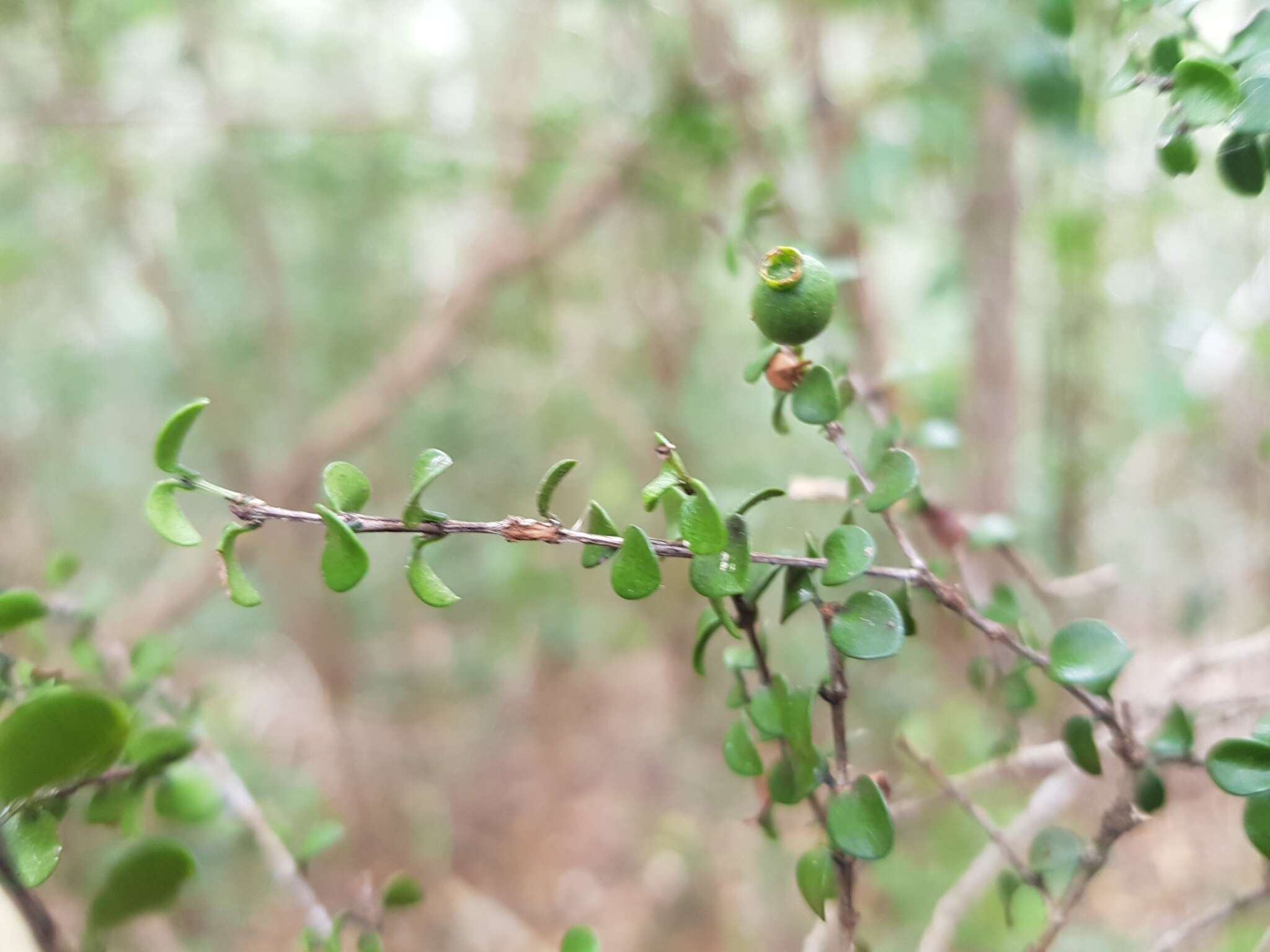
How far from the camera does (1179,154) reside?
0.89ft

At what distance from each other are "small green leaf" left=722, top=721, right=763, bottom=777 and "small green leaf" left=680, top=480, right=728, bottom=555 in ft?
0.34

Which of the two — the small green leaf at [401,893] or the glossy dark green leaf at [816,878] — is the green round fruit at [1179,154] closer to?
the glossy dark green leaf at [816,878]

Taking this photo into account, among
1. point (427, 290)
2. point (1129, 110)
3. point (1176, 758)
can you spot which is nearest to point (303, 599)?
point (427, 290)

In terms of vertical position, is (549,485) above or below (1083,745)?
above

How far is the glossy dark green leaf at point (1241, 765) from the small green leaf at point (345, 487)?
0.30 meters

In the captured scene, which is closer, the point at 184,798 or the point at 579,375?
the point at 184,798

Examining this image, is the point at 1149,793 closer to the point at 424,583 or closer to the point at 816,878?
the point at 816,878

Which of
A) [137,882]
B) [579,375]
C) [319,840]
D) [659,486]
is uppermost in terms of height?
[659,486]

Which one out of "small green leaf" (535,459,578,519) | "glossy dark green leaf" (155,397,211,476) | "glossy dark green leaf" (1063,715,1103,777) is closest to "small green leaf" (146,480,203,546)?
"glossy dark green leaf" (155,397,211,476)

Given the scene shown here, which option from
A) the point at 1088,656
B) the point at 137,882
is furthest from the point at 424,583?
the point at 1088,656

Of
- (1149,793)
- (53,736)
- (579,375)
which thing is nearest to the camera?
(53,736)

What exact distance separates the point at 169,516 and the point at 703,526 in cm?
17

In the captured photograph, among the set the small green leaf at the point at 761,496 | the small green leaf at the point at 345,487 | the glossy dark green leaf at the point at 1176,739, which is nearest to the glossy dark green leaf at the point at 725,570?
the small green leaf at the point at 761,496

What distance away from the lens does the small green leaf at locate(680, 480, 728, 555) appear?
0.23 metres
